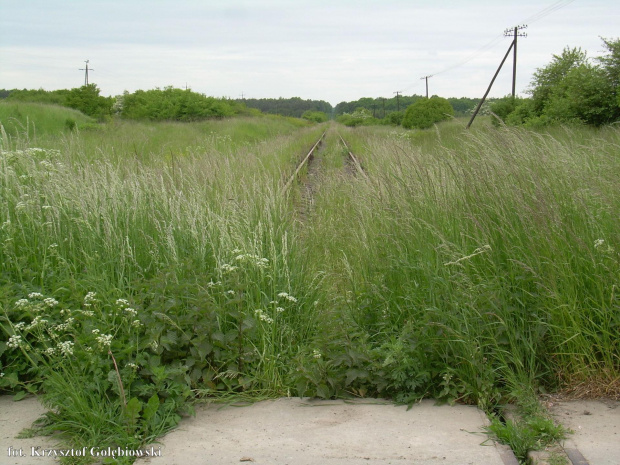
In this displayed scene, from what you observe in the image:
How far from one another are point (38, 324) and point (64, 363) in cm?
29

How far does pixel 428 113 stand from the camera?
4131 centimetres

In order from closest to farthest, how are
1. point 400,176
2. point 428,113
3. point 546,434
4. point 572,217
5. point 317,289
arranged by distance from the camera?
point 546,434
point 572,217
point 317,289
point 400,176
point 428,113

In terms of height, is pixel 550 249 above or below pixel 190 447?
above

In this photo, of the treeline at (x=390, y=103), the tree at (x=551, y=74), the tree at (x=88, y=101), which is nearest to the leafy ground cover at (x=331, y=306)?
the tree at (x=551, y=74)

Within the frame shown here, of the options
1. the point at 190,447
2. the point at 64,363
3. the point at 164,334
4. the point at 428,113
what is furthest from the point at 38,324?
the point at 428,113

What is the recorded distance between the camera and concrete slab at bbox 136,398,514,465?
261 centimetres

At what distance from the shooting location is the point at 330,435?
2.83 m

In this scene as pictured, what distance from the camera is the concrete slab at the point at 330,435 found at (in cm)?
261

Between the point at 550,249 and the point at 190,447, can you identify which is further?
the point at 550,249

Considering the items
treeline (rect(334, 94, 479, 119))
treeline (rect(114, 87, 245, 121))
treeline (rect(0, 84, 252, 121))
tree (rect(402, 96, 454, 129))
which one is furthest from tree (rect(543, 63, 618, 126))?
treeline (rect(334, 94, 479, 119))

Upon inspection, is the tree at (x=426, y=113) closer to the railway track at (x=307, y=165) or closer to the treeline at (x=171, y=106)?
→ the treeline at (x=171, y=106)

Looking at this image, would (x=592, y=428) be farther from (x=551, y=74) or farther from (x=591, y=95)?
(x=551, y=74)

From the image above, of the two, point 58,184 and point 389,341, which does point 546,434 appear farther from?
point 58,184

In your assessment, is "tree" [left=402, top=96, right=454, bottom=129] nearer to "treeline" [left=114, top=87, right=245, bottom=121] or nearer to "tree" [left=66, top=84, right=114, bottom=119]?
"treeline" [left=114, top=87, right=245, bottom=121]
